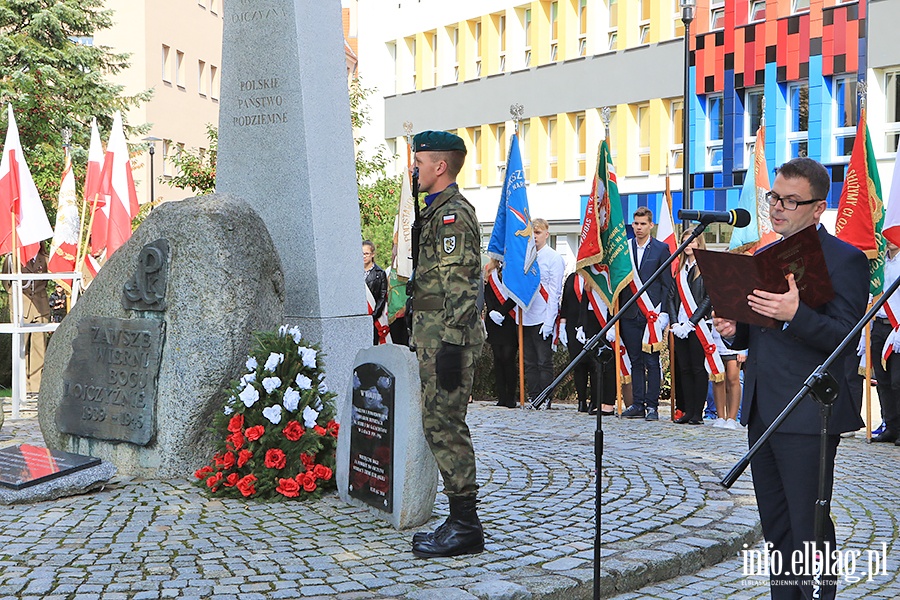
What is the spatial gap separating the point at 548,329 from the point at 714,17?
21728 mm

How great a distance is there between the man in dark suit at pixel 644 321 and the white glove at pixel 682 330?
418 mm

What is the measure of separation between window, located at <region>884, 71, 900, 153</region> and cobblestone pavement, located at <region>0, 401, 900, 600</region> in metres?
20.0

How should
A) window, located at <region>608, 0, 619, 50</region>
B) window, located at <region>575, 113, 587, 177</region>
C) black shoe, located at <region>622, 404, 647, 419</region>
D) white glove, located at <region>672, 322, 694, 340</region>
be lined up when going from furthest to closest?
window, located at <region>575, 113, 587, 177</region> < window, located at <region>608, 0, 619, 50</region> < black shoe, located at <region>622, 404, 647, 419</region> < white glove, located at <region>672, 322, 694, 340</region>

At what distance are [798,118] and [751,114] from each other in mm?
1923

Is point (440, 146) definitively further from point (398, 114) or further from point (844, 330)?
point (398, 114)

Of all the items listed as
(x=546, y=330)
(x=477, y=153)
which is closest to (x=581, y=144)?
(x=477, y=153)

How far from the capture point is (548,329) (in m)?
14.3

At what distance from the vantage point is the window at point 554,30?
127 feet

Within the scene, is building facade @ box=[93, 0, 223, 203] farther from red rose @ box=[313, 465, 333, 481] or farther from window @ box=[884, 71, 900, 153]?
red rose @ box=[313, 465, 333, 481]

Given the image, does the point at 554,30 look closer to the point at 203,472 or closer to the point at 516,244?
the point at 516,244

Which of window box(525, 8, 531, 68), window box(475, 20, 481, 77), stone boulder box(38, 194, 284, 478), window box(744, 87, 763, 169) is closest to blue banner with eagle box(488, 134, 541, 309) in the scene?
stone boulder box(38, 194, 284, 478)

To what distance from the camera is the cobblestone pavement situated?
18.9ft

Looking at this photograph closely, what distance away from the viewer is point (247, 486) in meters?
7.60

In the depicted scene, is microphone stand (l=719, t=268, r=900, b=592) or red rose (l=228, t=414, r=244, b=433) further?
red rose (l=228, t=414, r=244, b=433)
